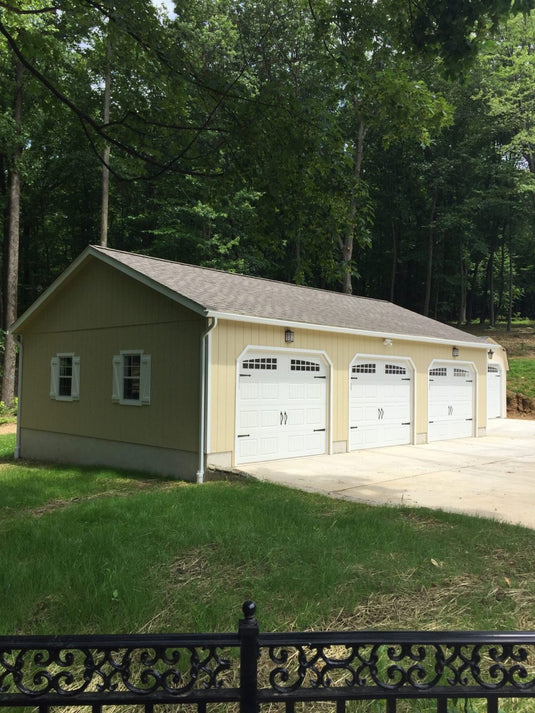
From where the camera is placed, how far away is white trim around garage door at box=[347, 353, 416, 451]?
40.0 feet

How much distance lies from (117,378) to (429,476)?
6404mm

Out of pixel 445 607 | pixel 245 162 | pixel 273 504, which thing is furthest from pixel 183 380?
pixel 445 607

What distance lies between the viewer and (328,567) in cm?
444

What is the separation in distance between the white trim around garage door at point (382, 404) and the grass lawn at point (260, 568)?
5.41m

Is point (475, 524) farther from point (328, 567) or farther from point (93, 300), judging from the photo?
point (93, 300)

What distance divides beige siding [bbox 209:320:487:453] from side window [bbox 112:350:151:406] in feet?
6.17

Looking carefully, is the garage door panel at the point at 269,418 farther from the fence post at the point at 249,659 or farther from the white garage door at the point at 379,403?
the fence post at the point at 249,659

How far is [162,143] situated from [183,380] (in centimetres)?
422

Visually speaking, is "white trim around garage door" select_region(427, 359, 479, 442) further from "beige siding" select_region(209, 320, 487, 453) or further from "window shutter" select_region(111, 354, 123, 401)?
"window shutter" select_region(111, 354, 123, 401)

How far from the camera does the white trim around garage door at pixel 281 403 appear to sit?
32.4 ft

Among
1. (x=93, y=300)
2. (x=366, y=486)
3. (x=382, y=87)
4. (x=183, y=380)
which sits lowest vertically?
(x=366, y=486)

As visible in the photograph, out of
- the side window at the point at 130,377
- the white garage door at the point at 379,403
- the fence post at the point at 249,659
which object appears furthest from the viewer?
the white garage door at the point at 379,403

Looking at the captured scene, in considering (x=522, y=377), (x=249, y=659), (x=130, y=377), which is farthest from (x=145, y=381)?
(x=522, y=377)

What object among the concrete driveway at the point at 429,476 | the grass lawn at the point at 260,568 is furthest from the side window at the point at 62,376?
the grass lawn at the point at 260,568
